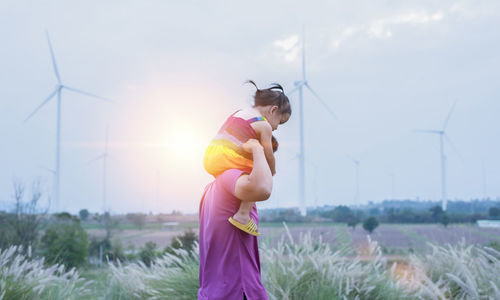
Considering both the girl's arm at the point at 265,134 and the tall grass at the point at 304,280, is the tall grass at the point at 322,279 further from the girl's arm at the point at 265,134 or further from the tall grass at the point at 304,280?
the girl's arm at the point at 265,134

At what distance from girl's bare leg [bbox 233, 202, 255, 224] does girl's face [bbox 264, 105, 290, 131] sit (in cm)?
51

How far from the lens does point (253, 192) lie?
230 centimetres

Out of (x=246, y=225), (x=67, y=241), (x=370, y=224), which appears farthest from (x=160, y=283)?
(x=370, y=224)

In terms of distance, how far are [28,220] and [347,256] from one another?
882cm

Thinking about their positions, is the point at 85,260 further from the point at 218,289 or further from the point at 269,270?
the point at 218,289

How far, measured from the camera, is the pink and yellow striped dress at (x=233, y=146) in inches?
98.3

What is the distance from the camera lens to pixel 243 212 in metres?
2.48

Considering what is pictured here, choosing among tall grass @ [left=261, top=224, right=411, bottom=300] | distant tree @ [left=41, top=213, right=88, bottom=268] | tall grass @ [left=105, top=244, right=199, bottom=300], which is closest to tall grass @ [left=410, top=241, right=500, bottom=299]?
tall grass @ [left=261, top=224, right=411, bottom=300]

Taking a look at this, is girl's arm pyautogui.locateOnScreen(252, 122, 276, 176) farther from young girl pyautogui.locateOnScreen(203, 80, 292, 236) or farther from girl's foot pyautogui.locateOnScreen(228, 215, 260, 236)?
girl's foot pyautogui.locateOnScreen(228, 215, 260, 236)

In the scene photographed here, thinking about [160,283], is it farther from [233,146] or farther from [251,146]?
[251,146]

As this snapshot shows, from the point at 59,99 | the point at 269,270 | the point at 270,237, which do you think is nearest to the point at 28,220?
the point at 270,237

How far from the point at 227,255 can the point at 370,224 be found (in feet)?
89.5

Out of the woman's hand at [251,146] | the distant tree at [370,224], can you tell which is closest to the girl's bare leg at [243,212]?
the woman's hand at [251,146]

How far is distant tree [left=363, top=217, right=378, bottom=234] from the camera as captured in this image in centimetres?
2802
